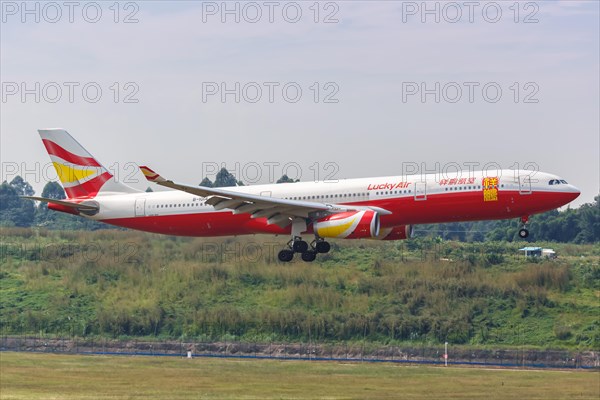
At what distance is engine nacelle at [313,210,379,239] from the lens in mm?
58250

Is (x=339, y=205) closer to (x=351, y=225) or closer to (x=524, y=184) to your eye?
(x=351, y=225)

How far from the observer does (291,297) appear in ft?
291

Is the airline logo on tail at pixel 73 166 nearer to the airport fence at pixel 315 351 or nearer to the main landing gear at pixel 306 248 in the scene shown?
the main landing gear at pixel 306 248

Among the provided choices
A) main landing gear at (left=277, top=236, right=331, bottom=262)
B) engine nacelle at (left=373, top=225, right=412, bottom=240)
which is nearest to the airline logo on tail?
main landing gear at (left=277, top=236, right=331, bottom=262)

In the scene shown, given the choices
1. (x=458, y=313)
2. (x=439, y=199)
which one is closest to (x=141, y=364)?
Result: (x=458, y=313)

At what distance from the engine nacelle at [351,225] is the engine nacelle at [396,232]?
3.54 meters

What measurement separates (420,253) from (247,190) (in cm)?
3749

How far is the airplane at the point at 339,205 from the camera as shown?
192 ft

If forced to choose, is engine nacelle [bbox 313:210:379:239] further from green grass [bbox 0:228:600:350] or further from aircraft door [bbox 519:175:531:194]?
green grass [bbox 0:228:600:350]

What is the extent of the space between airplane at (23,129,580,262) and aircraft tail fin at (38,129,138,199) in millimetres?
2083

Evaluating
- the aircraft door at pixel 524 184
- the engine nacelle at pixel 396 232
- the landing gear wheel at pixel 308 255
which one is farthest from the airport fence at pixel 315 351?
the aircraft door at pixel 524 184

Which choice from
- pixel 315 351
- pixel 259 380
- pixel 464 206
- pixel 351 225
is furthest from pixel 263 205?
pixel 315 351

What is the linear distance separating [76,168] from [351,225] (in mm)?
18563

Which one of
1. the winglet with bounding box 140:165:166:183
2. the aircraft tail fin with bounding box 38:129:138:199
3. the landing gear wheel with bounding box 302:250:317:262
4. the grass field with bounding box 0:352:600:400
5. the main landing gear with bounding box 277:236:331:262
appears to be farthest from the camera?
the grass field with bounding box 0:352:600:400
